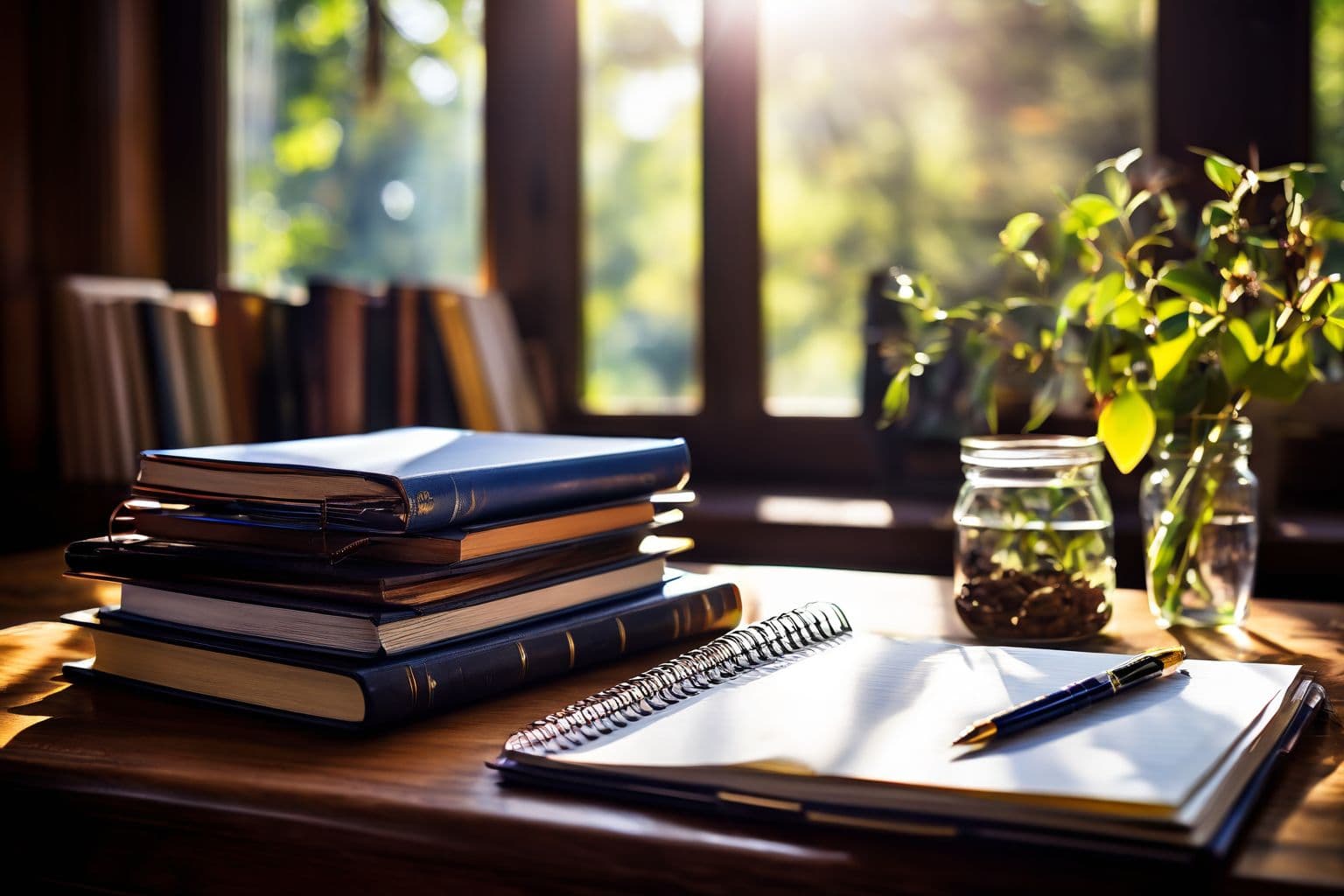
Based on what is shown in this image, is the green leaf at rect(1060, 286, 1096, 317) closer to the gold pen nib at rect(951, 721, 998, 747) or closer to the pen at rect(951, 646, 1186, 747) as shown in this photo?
the pen at rect(951, 646, 1186, 747)

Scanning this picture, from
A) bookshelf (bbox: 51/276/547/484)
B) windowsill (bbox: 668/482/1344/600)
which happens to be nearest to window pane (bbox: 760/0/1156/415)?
windowsill (bbox: 668/482/1344/600)

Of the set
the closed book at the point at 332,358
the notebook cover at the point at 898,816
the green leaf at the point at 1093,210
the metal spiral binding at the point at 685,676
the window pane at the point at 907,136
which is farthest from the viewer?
the closed book at the point at 332,358

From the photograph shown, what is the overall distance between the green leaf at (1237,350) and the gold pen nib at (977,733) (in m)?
0.43

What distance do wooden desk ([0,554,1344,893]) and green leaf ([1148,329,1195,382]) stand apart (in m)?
0.23

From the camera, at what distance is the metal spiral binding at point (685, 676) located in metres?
0.61

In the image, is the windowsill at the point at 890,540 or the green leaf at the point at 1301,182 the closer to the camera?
the green leaf at the point at 1301,182

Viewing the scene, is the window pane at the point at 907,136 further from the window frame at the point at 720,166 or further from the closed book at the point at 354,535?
the closed book at the point at 354,535

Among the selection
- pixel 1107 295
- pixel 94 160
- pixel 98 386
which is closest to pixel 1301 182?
pixel 1107 295

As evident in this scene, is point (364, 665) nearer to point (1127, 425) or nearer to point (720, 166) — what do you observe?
point (1127, 425)

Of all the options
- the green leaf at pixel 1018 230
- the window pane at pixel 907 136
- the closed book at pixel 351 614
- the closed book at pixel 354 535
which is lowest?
the closed book at pixel 351 614

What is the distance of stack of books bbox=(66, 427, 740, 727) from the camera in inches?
27.5

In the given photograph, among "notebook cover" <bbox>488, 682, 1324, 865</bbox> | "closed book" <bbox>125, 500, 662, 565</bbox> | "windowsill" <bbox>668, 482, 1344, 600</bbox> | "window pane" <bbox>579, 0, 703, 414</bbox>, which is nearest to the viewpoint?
"notebook cover" <bbox>488, 682, 1324, 865</bbox>

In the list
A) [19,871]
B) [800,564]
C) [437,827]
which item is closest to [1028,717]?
[437,827]

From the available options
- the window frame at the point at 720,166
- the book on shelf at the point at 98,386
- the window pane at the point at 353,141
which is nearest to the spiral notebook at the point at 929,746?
the window frame at the point at 720,166
